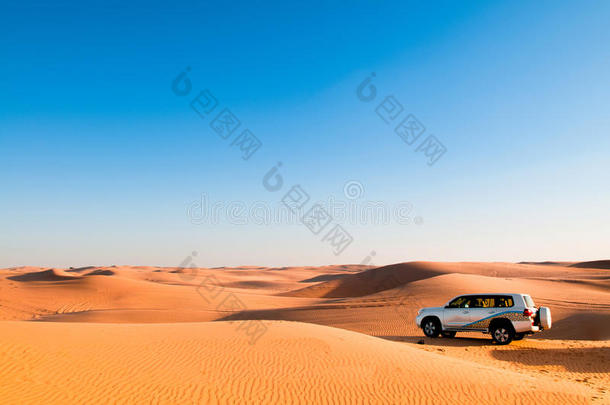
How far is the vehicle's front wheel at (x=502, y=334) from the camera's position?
1588 centimetres

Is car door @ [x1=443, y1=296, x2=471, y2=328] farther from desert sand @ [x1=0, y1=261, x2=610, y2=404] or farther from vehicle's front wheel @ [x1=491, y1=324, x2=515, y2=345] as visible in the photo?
vehicle's front wheel @ [x1=491, y1=324, x2=515, y2=345]

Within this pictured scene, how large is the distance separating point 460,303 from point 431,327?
62.4 inches

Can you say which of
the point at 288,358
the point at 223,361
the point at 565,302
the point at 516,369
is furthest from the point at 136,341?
the point at 565,302

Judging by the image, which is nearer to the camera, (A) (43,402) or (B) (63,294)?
A: (A) (43,402)

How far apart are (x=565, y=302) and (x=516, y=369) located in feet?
56.4

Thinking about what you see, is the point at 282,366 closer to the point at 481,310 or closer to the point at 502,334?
the point at 481,310

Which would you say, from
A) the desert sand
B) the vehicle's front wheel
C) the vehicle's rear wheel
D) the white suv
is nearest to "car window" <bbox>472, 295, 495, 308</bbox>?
the white suv

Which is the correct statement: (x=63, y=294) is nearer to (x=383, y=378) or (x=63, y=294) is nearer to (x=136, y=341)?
(x=136, y=341)

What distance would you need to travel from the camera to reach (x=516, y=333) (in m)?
15.9

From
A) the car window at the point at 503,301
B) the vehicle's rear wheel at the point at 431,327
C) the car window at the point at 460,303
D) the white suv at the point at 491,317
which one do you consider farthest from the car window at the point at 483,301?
the vehicle's rear wheel at the point at 431,327

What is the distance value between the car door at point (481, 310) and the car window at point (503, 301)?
15 centimetres

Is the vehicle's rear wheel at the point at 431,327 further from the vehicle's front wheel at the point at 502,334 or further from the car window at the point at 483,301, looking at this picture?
the vehicle's front wheel at the point at 502,334

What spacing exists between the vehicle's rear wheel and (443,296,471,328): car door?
354 mm

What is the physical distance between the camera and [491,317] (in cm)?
1628
